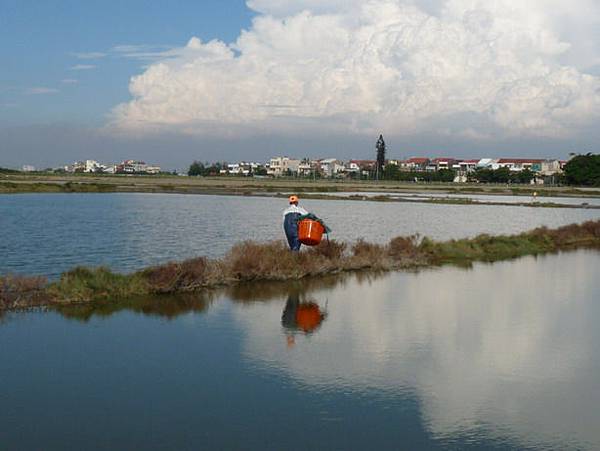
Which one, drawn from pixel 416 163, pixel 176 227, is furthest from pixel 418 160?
pixel 176 227

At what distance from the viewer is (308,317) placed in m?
13.6

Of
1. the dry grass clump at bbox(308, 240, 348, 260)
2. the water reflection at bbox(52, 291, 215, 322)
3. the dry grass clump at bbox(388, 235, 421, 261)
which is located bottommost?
the water reflection at bbox(52, 291, 215, 322)

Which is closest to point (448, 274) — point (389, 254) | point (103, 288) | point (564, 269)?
point (389, 254)

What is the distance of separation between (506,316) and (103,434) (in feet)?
29.9

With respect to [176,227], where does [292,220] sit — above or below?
above

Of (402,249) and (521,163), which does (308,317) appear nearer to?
(402,249)

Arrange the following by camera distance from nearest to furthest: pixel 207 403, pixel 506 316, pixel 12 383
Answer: pixel 207 403, pixel 12 383, pixel 506 316

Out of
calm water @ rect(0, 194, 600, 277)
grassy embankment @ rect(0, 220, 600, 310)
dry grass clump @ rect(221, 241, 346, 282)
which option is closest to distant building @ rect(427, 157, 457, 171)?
calm water @ rect(0, 194, 600, 277)

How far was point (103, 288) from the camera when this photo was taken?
14.4 m

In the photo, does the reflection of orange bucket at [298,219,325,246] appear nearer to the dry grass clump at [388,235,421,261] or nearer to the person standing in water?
the person standing in water

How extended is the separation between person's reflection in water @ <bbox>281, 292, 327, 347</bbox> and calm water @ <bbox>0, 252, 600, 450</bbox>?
0.19ft

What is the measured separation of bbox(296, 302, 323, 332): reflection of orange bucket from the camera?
42.2 feet

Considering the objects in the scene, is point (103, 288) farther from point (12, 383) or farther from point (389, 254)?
point (389, 254)

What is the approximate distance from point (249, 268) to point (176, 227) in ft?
53.9
